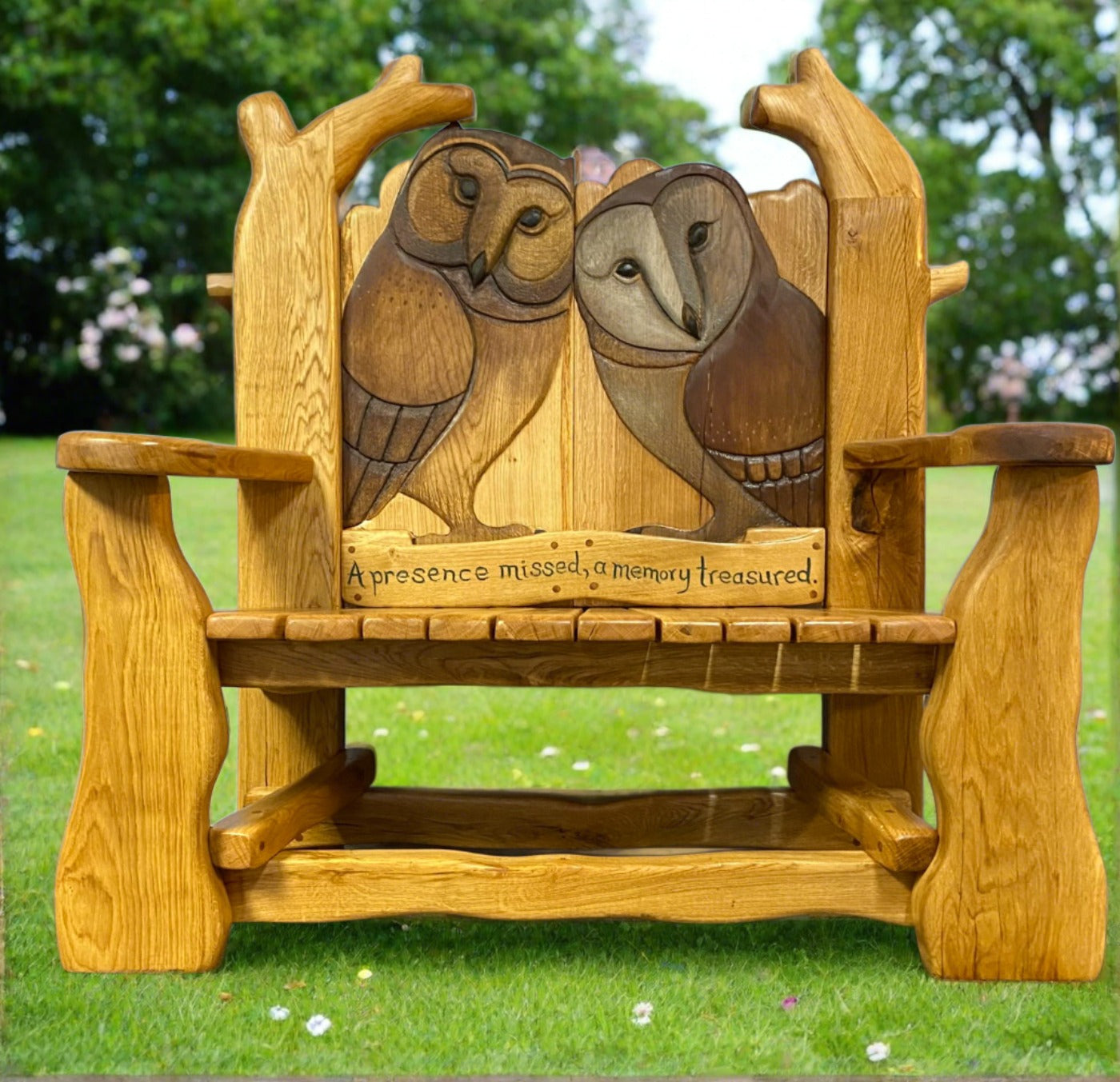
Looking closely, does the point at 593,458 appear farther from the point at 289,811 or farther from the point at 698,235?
the point at 289,811

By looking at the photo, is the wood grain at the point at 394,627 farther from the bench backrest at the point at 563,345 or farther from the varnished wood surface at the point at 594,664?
the bench backrest at the point at 563,345

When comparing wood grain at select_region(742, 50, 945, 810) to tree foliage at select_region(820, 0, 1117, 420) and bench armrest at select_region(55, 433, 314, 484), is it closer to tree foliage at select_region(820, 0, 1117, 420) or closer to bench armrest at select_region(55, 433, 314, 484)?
bench armrest at select_region(55, 433, 314, 484)

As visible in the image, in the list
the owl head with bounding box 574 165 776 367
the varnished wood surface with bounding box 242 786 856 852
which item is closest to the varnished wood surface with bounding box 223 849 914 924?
the varnished wood surface with bounding box 242 786 856 852

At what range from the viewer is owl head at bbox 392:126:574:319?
2.51 meters

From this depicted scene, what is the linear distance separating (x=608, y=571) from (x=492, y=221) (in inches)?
28.6

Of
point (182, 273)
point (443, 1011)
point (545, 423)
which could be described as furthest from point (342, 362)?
point (182, 273)

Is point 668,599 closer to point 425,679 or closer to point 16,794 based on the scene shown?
point 425,679

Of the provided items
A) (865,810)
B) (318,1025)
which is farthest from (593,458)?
(318,1025)

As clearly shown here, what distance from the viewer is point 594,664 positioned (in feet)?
7.04

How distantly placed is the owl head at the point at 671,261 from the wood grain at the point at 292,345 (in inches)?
16.3

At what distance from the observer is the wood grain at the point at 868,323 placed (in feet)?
8.07

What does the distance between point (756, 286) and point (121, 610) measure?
132cm

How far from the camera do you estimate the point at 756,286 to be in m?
2.49

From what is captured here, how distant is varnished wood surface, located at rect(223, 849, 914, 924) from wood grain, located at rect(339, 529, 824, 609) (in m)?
0.53
